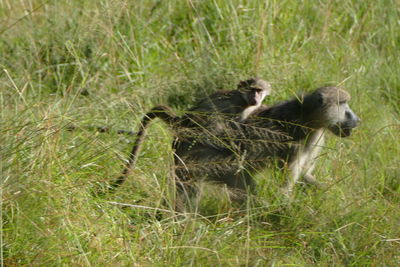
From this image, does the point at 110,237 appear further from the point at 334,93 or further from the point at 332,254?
the point at 334,93

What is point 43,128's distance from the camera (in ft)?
10.6

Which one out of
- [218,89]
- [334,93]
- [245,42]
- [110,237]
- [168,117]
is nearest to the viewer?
[110,237]

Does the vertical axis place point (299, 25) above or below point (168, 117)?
below

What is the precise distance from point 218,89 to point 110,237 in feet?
7.33

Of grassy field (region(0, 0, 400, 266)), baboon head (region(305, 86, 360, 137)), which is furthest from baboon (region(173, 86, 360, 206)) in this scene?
grassy field (region(0, 0, 400, 266))

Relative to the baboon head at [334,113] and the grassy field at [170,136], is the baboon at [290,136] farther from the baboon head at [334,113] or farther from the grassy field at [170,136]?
the grassy field at [170,136]

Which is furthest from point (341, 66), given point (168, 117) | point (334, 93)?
point (168, 117)

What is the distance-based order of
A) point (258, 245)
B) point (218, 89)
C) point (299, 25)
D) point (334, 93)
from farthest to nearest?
point (299, 25) → point (218, 89) → point (334, 93) → point (258, 245)

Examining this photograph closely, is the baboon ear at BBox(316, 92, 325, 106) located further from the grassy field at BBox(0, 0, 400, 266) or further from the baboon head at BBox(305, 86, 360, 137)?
the grassy field at BBox(0, 0, 400, 266)

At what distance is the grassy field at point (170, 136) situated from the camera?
307cm

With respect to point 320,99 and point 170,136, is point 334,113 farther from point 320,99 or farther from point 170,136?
point 170,136

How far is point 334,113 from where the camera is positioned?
4.58m

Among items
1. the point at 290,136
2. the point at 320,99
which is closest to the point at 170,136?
the point at 290,136

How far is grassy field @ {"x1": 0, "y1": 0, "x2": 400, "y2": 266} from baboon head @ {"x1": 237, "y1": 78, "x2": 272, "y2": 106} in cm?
35
